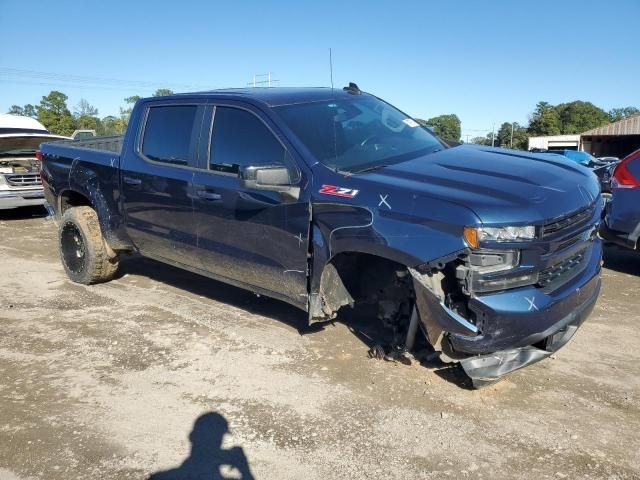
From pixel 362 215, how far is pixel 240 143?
1337mm

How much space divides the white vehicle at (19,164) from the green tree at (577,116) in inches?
3169

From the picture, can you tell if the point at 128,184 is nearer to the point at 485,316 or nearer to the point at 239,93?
the point at 239,93

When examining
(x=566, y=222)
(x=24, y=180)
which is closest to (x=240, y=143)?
(x=566, y=222)

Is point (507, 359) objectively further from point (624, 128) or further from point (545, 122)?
point (545, 122)

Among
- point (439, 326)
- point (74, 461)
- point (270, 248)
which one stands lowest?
point (74, 461)

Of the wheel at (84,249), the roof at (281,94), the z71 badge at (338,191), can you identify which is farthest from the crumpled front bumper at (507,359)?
the wheel at (84,249)

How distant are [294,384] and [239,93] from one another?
236cm

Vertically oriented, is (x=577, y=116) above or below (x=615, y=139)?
above

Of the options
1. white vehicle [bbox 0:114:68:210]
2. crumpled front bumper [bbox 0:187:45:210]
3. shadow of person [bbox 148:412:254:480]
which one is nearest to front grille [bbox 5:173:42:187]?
white vehicle [bbox 0:114:68:210]

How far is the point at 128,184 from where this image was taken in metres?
5.00

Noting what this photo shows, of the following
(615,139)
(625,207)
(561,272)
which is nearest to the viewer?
(561,272)

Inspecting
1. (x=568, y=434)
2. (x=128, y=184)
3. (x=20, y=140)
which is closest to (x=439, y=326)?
(x=568, y=434)

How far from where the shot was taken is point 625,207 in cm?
585

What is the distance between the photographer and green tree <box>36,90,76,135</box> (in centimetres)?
5261
